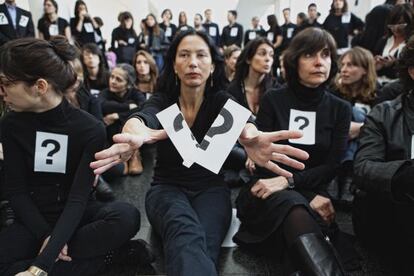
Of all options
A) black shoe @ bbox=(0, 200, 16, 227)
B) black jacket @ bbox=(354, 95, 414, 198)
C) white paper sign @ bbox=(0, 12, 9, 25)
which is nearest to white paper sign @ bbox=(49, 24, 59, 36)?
white paper sign @ bbox=(0, 12, 9, 25)

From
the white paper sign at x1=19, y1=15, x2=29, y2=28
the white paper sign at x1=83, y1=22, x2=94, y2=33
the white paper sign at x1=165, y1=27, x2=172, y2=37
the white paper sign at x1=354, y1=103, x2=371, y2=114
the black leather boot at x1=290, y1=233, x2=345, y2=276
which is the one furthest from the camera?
the white paper sign at x1=165, y1=27, x2=172, y2=37

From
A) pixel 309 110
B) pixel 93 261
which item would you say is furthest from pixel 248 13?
pixel 93 261

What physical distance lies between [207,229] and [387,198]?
742 millimetres

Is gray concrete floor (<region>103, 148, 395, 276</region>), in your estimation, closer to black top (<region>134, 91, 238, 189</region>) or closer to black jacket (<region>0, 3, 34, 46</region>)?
black top (<region>134, 91, 238, 189</region>)

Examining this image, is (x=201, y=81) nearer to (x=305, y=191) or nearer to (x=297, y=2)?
(x=305, y=191)

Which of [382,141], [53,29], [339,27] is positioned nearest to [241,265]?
[382,141]

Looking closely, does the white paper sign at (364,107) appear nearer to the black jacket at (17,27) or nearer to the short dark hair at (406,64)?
the short dark hair at (406,64)

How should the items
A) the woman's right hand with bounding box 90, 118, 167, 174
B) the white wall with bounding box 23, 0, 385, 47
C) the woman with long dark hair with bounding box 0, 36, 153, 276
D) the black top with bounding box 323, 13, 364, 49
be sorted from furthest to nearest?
the white wall with bounding box 23, 0, 385, 47 < the black top with bounding box 323, 13, 364, 49 < the woman with long dark hair with bounding box 0, 36, 153, 276 < the woman's right hand with bounding box 90, 118, 167, 174

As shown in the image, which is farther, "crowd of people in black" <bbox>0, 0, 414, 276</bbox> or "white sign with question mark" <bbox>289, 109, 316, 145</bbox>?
"white sign with question mark" <bbox>289, 109, 316, 145</bbox>

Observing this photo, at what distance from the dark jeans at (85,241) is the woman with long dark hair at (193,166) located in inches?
5.5

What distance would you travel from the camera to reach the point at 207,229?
134cm

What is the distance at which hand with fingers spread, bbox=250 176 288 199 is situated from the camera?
4.83ft

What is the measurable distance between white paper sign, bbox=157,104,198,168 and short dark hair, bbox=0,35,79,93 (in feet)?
1.54

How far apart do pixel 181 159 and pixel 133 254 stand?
475mm
